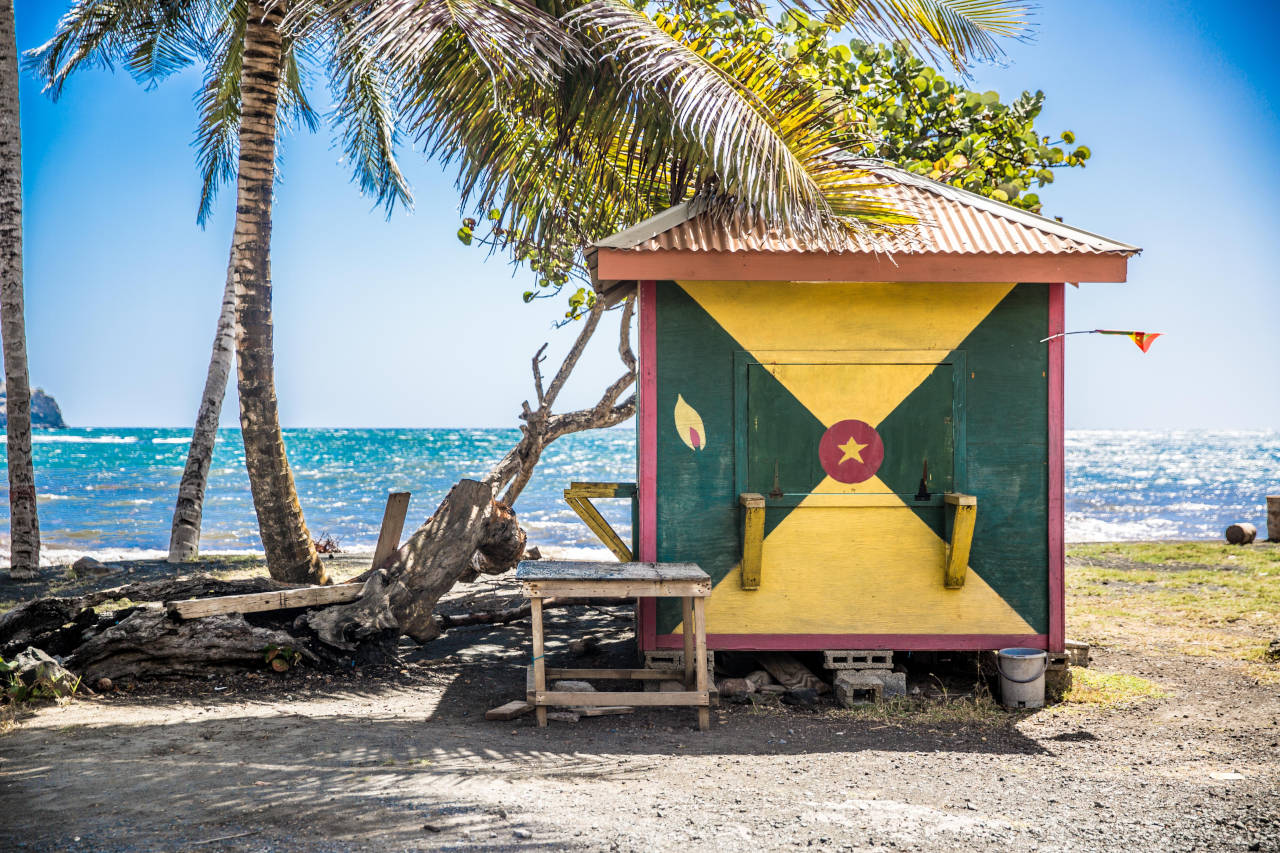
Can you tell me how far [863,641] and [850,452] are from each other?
1.32m

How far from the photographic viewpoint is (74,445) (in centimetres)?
8512

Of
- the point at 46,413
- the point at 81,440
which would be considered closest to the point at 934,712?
the point at 81,440

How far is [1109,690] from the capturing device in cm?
665

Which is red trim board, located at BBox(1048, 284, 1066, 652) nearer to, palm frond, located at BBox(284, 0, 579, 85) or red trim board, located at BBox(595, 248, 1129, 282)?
Result: red trim board, located at BBox(595, 248, 1129, 282)

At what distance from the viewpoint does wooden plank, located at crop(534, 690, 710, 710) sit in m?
5.52

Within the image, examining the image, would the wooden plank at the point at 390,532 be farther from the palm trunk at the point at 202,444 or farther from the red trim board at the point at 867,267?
the palm trunk at the point at 202,444

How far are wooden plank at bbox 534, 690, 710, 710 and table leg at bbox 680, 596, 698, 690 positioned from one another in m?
0.43

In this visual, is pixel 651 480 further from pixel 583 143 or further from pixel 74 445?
pixel 74 445

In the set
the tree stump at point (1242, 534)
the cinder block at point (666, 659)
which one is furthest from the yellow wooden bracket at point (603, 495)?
the tree stump at point (1242, 534)

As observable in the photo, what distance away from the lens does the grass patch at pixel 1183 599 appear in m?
8.36

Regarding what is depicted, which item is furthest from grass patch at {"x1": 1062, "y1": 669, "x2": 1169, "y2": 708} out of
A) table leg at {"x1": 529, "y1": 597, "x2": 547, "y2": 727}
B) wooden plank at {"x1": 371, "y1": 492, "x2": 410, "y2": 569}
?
wooden plank at {"x1": 371, "y1": 492, "x2": 410, "y2": 569}

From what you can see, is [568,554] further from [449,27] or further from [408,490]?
[449,27]

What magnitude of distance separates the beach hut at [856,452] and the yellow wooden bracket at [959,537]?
32 millimetres

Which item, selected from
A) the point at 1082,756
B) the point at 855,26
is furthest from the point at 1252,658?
the point at 855,26
